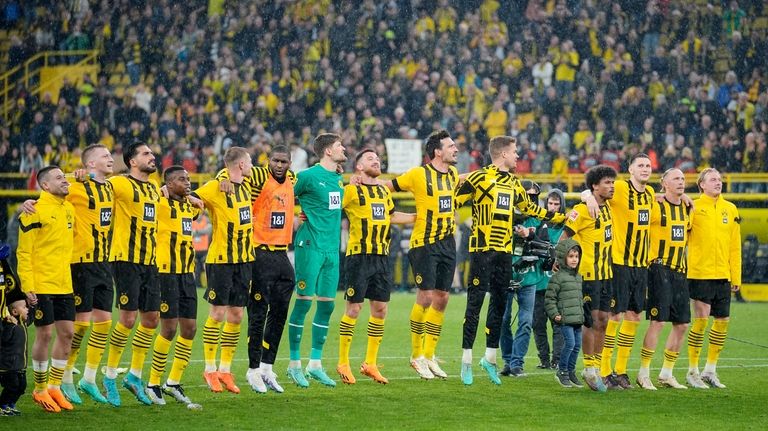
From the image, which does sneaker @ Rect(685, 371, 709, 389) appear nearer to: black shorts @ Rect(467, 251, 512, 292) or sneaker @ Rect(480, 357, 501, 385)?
sneaker @ Rect(480, 357, 501, 385)

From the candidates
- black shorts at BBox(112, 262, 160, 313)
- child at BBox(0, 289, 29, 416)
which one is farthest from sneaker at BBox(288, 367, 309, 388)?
child at BBox(0, 289, 29, 416)

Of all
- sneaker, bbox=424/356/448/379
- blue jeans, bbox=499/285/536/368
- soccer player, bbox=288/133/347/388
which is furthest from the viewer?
blue jeans, bbox=499/285/536/368

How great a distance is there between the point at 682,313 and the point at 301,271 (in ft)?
12.2

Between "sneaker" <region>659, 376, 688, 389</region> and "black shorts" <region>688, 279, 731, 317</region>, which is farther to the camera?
"black shorts" <region>688, 279, 731, 317</region>

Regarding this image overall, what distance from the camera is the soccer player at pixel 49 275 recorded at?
966 centimetres

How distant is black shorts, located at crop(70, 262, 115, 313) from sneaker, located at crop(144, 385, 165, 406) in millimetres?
773

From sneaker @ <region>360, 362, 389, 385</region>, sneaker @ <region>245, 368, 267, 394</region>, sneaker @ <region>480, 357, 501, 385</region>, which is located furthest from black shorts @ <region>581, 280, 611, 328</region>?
sneaker @ <region>245, 368, 267, 394</region>

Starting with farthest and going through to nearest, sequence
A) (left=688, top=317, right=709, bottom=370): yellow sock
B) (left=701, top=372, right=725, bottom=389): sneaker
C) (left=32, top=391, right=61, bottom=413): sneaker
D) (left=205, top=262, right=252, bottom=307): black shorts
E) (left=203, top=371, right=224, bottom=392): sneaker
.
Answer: (left=688, top=317, right=709, bottom=370): yellow sock, (left=701, top=372, right=725, bottom=389): sneaker, (left=203, top=371, right=224, bottom=392): sneaker, (left=205, top=262, right=252, bottom=307): black shorts, (left=32, top=391, right=61, bottom=413): sneaker

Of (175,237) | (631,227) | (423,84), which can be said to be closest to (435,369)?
(631,227)

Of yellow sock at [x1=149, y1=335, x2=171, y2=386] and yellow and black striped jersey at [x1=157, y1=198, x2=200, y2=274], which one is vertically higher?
yellow and black striped jersey at [x1=157, y1=198, x2=200, y2=274]

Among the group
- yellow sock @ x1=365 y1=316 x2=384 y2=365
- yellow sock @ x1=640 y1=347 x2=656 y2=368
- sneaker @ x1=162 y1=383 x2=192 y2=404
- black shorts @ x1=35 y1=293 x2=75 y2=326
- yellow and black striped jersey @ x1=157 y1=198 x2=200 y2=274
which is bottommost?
sneaker @ x1=162 y1=383 x2=192 y2=404

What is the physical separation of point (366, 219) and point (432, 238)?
26.5 inches

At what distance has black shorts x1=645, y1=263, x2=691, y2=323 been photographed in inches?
458

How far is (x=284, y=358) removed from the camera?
45.0 feet
